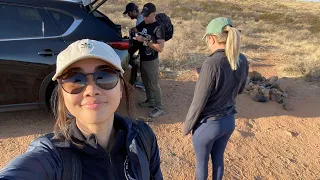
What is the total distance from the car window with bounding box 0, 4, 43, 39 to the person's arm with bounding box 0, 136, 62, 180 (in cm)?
294

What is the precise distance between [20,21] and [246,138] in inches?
131

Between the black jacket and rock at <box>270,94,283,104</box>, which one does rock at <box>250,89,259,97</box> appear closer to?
rock at <box>270,94,283,104</box>

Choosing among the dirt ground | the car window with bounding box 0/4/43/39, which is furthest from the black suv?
the dirt ground

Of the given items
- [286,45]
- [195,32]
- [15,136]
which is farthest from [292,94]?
[195,32]

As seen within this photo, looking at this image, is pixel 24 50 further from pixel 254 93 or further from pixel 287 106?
pixel 287 106

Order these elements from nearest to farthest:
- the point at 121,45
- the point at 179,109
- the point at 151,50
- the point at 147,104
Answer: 1. the point at 121,45
2. the point at 151,50
3. the point at 147,104
4. the point at 179,109

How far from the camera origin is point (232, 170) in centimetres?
362

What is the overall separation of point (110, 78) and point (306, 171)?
3214mm

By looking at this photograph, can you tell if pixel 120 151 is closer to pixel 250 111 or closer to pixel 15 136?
pixel 15 136

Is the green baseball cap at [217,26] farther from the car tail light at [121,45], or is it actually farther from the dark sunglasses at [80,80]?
the car tail light at [121,45]

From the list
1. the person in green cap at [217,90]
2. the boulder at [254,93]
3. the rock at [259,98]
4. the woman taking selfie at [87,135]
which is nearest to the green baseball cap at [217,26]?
the person in green cap at [217,90]

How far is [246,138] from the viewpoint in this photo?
435 centimetres

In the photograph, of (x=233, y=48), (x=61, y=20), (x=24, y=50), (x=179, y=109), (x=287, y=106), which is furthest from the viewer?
(x=287, y=106)

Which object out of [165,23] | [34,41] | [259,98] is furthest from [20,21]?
[259,98]
